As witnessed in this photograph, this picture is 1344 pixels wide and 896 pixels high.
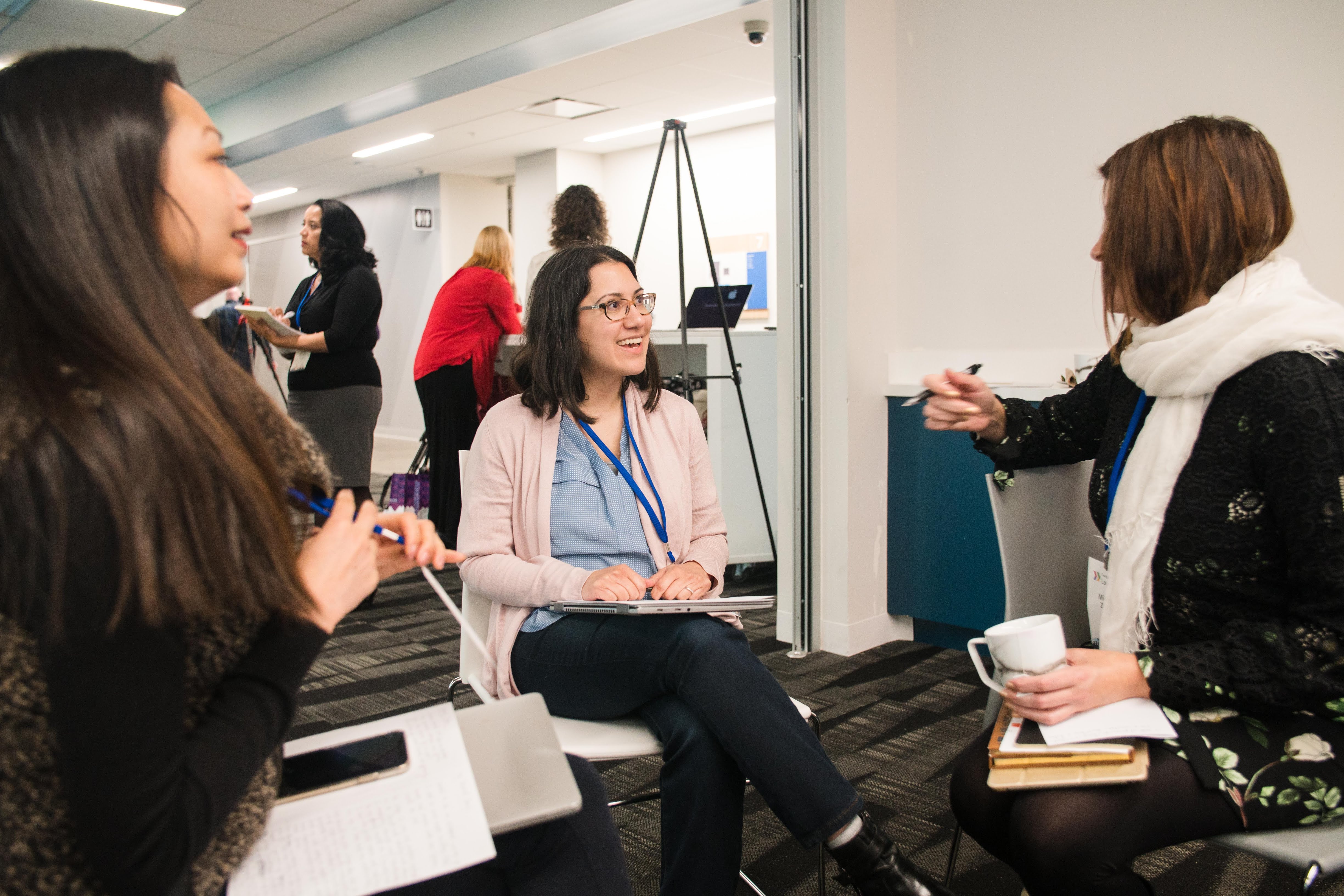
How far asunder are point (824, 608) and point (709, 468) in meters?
1.50

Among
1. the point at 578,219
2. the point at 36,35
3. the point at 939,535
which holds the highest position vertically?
the point at 36,35

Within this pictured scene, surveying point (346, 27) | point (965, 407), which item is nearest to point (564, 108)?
point (346, 27)

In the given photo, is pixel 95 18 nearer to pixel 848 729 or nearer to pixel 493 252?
pixel 493 252

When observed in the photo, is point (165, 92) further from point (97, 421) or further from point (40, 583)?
point (40, 583)

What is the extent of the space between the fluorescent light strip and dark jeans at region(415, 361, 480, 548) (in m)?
3.10

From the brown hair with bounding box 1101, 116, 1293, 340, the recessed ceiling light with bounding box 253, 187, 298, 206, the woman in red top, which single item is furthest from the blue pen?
the recessed ceiling light with bounding box 253, 187, 298, 206

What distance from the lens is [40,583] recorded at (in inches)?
23.0

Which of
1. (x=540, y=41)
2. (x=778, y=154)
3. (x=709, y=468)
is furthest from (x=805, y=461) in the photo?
(x=540, y=41)

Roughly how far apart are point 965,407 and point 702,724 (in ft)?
2.20

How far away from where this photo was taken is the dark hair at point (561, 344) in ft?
5.54

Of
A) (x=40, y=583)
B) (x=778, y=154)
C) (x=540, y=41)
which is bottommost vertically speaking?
(x=40, y=583)

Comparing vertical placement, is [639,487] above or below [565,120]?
below

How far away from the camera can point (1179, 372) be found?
1192 millimetres

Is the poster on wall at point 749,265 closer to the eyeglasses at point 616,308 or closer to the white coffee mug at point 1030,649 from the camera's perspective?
the eyeglasses at point 616,308
